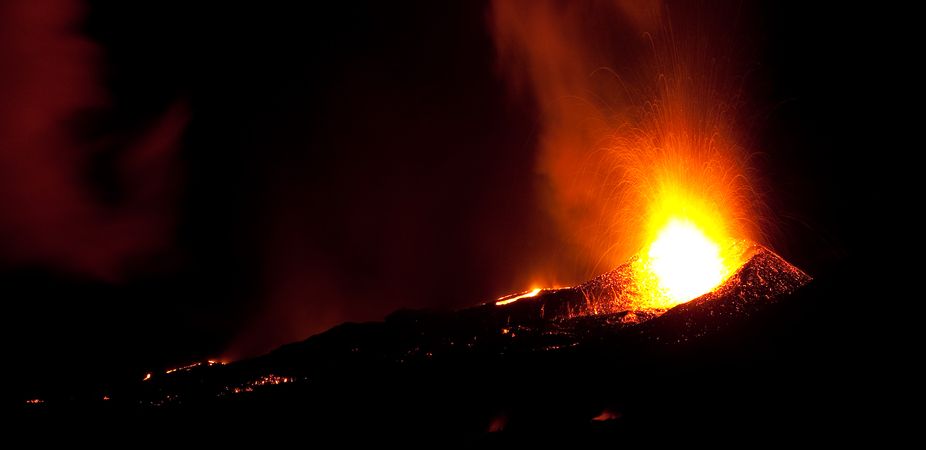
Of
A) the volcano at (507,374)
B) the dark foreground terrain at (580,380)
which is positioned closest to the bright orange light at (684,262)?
the volcano at (507,374)

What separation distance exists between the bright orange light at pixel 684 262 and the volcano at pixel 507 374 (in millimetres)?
658

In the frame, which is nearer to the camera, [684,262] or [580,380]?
[580,380]

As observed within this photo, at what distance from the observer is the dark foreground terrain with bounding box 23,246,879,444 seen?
570 cm

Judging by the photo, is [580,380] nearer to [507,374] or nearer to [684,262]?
[507,374]

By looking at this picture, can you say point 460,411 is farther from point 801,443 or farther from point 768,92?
point 768,92

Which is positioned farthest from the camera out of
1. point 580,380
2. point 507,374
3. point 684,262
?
point 684,262

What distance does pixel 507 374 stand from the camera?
720 centimetres

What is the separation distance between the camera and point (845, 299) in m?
5.89

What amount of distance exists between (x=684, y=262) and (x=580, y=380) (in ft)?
13.3

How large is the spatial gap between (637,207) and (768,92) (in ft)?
11.1

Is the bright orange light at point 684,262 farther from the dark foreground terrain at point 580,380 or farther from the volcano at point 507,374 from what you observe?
the dark foreground terrain at point 580,380

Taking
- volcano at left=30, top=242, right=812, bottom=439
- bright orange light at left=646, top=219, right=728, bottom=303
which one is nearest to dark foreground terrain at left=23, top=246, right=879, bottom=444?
volcano at left=30, top=242, right=812, bottom=439

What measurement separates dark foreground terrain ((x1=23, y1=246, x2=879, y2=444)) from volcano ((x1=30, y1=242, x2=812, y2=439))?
0.05 feet

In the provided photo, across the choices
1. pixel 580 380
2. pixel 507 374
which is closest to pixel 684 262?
pixel 580 380
